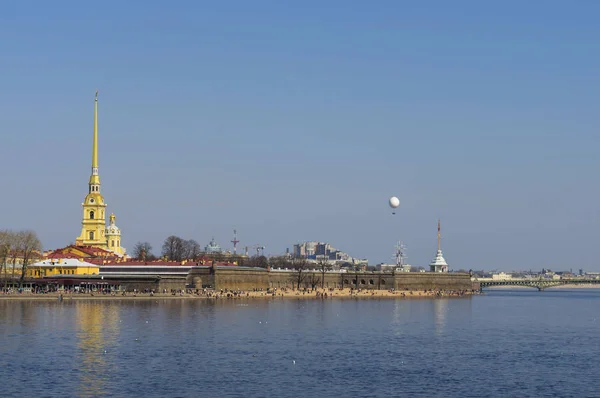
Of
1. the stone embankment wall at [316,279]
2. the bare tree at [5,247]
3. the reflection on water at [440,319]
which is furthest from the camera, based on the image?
the stone embankment wall at [316,279]

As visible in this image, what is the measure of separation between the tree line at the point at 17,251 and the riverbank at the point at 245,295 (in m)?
8.46

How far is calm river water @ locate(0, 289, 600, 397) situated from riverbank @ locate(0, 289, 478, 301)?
73.3ft

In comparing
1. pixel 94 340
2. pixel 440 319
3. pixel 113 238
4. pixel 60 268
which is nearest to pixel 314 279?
pixel 113 238

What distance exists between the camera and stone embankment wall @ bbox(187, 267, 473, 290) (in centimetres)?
13612

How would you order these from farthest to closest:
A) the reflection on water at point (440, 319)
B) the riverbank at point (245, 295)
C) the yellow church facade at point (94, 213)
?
the yellow church facade at point (94, 213) < the riverbank at point (245, 295) < the reflection on water at point (440, 319)

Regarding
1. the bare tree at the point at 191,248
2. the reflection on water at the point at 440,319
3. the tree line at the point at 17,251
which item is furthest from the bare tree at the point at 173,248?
the reflection on water at the point at 440,319

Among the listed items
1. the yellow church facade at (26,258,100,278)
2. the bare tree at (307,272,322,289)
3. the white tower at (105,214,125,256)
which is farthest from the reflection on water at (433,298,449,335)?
the white tower at (105,214,125,256)

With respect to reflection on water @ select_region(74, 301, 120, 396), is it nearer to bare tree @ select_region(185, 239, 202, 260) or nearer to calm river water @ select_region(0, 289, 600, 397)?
calm river water @ select_region(0, 289, 600, 397)

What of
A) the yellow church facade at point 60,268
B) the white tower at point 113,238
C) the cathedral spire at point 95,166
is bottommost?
the yellow church facade at point 60,268

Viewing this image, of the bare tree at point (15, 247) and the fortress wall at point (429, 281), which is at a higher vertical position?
the bare tree at point (15, 247)

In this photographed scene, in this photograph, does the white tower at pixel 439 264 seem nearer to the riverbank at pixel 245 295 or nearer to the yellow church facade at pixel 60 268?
the riverbank at pixel 245 295

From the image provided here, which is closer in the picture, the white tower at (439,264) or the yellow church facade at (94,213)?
the yellow church facade at (94,213)

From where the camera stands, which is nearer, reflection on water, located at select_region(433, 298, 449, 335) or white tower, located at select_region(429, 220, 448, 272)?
reflection on water, located at select_region(433, 298, 449, 335)

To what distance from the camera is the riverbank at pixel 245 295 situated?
364 ft
